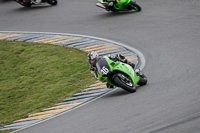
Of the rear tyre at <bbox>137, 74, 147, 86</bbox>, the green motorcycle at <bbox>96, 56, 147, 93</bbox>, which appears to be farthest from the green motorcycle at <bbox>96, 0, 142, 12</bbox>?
the green motorcycle at <bbox>96, 56, 147, 93</bbox>

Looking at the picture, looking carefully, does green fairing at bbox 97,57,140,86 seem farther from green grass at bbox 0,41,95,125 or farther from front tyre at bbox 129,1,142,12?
front tyre at bbox 129,1,142,12

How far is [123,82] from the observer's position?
30.8ft

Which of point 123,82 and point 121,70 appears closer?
point 123,82

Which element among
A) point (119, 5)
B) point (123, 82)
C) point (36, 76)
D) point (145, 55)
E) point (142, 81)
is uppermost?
point (119, 5)

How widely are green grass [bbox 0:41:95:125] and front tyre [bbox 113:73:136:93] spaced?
2.36m

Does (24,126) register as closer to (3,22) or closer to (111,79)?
(111,79)

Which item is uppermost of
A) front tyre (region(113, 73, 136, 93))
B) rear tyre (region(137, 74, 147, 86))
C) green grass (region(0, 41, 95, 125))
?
front tyre (region(113, 73, 136, 93))

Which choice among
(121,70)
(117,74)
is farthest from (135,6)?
(117,74)

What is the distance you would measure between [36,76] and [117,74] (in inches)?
192

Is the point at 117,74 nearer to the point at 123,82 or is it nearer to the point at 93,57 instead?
the point at 123,82

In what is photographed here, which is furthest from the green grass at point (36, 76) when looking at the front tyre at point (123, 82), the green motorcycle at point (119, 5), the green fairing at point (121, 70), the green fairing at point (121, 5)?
the green fairing at point (121, 5)

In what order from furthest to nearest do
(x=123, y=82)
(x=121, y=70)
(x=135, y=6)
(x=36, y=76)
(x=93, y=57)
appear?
(x=135, y=6), (x=36, y=76), (x=93, y=57), (x=121, y=70), (x=123, y=82)

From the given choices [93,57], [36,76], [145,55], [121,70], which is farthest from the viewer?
[36,76]

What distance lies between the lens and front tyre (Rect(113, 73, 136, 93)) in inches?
368
